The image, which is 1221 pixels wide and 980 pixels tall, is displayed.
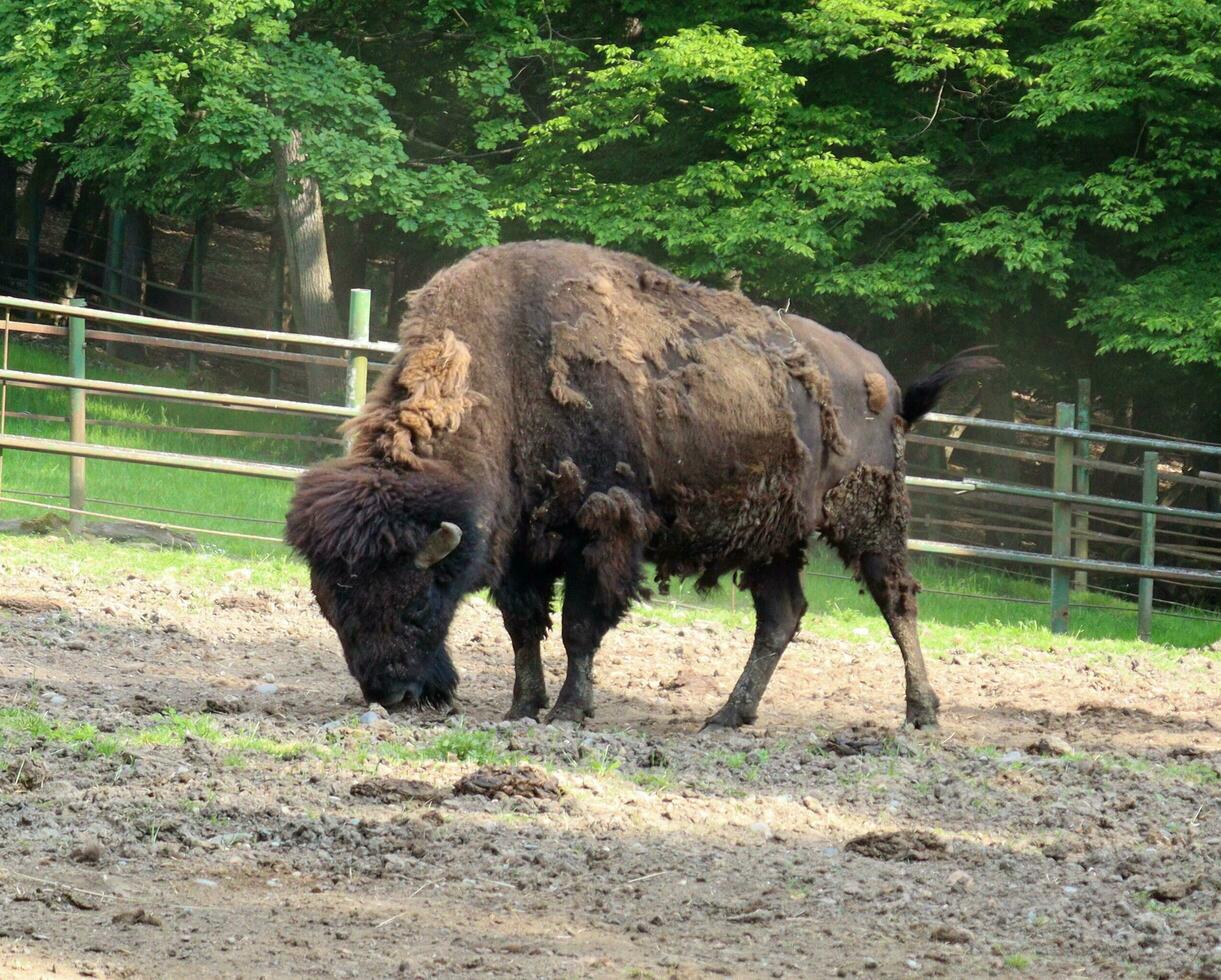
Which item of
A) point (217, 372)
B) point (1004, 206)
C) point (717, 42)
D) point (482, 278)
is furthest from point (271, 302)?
point (482, 278)

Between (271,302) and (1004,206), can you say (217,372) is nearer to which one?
(271,302)

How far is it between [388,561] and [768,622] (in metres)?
2.19

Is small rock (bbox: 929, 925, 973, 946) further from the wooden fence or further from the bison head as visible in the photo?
the wooden fence

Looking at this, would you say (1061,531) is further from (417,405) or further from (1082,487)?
(417,405)

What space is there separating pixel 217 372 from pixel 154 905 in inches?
780

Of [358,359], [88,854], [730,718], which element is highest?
[358,359]

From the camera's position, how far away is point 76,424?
11.0 metres

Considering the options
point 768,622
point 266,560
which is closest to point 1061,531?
point 768,622

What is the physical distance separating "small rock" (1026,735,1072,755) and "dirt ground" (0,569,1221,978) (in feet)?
0.03

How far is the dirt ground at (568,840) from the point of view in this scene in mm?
3758

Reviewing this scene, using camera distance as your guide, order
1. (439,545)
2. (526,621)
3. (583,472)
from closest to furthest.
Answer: (439,545), (583,472), (526,621)

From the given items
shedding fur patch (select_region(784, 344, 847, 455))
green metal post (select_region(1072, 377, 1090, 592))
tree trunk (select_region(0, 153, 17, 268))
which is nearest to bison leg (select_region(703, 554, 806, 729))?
shedding fur patch (select_region(784, 344, 847, 455))

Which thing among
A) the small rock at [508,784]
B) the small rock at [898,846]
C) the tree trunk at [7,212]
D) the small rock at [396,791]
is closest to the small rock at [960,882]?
the small rock at [898,846]

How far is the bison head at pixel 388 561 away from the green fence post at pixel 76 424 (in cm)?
553
